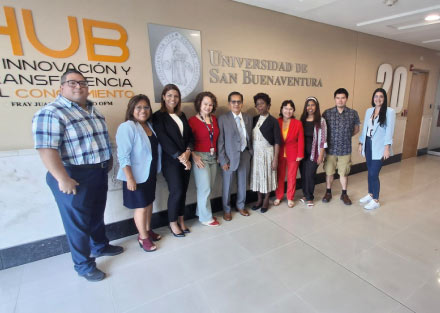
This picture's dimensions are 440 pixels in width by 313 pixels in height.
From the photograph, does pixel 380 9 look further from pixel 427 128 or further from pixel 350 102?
pixel 427 128

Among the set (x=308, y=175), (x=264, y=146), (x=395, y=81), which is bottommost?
(x=308, y=175)

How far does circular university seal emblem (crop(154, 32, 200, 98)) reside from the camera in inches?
101

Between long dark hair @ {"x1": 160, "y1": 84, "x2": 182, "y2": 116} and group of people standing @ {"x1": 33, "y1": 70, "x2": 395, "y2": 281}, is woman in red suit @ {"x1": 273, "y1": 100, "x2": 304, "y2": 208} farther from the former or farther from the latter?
long dark hair @ {"x1": 160, "y1": 84, "x2": 182, "y2": 116}

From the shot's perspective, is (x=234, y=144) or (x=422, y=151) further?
(x=422, y=151)

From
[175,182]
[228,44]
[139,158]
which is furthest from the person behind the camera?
[228,44]

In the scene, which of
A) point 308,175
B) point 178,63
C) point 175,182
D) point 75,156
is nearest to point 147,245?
point 175,182

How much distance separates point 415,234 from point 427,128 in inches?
200

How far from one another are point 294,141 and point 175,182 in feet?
5.53

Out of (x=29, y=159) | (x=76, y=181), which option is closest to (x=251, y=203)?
(x=76, y=181)

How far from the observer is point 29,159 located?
213 centimetres

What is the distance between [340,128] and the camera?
3.22 m

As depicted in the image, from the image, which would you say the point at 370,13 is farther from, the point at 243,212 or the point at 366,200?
the point at 243,212

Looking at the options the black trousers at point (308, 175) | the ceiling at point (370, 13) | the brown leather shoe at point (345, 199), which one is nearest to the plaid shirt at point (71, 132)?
the ceiling at point (370, 13)

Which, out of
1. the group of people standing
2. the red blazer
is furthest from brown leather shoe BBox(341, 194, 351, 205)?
the red blazer
